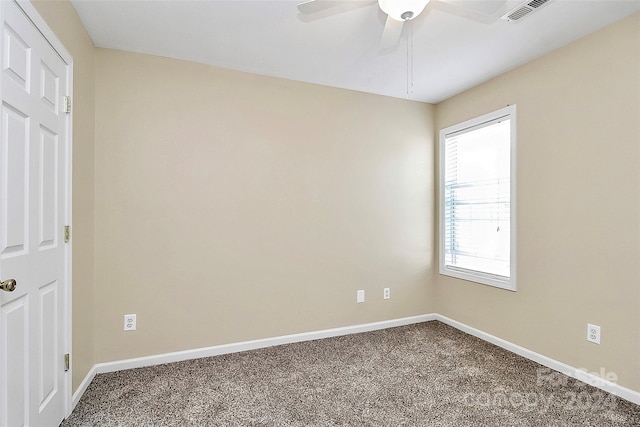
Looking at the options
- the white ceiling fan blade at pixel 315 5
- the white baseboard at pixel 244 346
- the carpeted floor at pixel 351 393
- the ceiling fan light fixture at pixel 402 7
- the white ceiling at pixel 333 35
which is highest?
the white ceiling at pixel 333 35

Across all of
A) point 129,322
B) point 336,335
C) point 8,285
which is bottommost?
point 336,335

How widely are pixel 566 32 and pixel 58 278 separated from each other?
3679 mm

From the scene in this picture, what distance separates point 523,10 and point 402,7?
980 mm

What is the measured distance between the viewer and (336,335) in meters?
3.28

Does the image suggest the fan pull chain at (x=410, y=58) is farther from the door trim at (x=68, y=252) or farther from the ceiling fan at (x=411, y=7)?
the door trim at (x=68, y=252)

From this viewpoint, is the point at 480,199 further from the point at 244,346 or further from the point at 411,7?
the point at 244,346

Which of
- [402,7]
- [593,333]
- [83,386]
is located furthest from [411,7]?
[83,386]

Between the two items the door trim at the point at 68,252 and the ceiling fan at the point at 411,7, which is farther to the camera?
the door trim at the point at 68,252

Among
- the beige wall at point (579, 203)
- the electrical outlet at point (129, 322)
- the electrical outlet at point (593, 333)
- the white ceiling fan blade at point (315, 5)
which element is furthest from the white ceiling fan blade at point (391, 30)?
the electrical outlet at point (129, 322)

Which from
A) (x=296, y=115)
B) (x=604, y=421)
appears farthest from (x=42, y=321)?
(x=604, y=421)

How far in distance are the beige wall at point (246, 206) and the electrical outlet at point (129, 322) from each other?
0.04 metres

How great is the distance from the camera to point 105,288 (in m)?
2.50

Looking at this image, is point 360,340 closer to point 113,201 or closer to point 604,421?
point 604,421

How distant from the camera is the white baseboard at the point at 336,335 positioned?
86.8 inches
